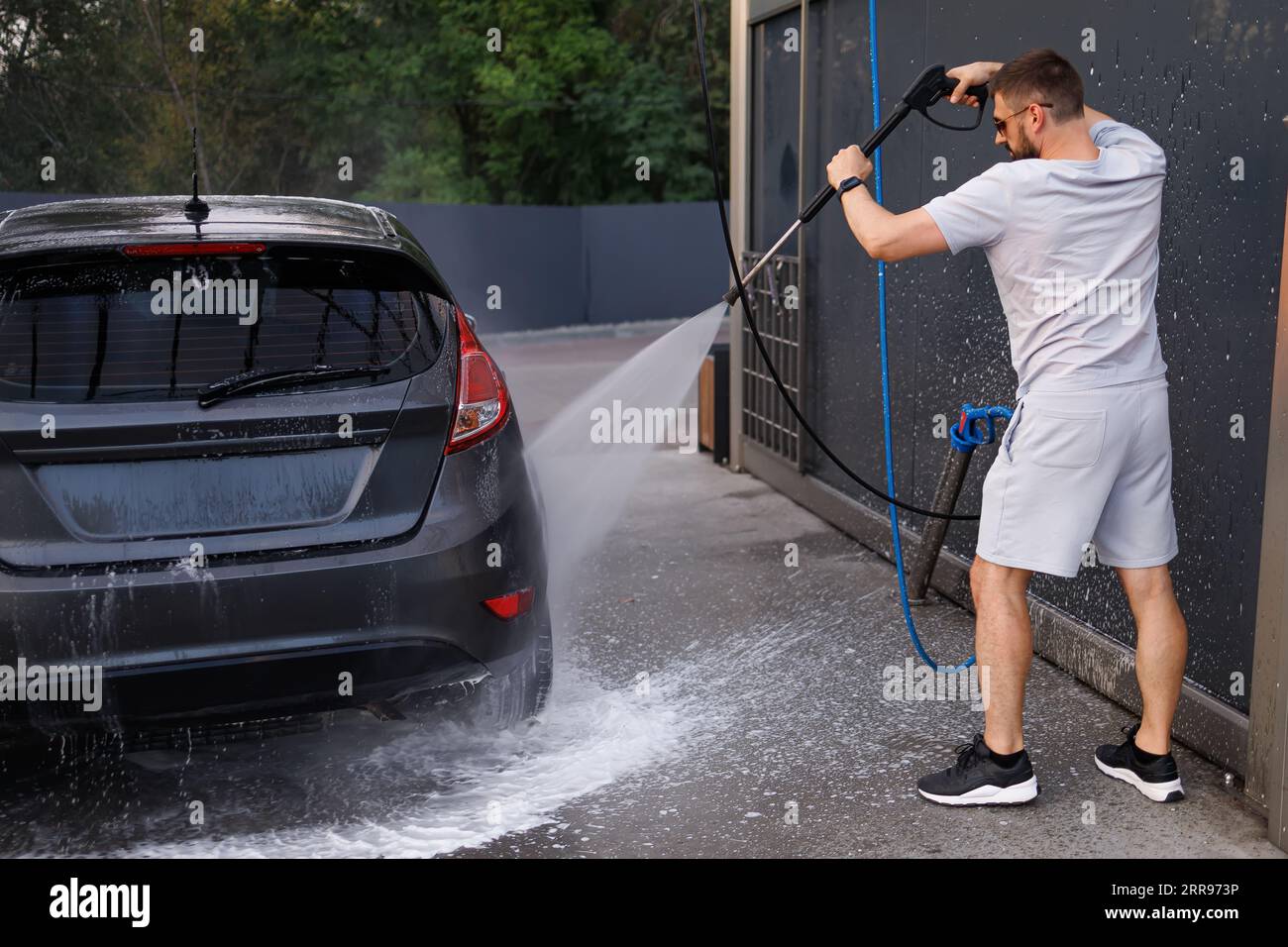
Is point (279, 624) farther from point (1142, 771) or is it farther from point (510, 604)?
point (1142, 771)

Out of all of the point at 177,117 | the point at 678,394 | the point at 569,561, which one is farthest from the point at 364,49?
the point at 569,561

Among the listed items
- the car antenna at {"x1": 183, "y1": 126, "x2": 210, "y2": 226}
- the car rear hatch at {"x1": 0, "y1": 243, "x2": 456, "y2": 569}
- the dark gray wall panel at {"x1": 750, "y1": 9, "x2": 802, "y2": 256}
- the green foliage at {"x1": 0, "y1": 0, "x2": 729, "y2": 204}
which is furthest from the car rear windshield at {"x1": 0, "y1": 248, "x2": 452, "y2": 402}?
the green foliage at {"x1": 0, "y1": 0, "x2": 729, "y2": 204}

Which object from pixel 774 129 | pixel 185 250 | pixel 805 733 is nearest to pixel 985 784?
pixel 805 733

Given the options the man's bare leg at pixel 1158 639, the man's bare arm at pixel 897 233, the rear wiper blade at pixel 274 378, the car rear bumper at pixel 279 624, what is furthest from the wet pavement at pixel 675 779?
the man's bare arm at pixel 897 233

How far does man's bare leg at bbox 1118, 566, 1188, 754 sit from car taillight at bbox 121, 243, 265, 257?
256 cm

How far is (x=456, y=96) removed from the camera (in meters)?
31.0

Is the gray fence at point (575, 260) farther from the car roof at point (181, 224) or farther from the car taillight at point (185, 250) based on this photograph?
the car taillight at point (185, 250)

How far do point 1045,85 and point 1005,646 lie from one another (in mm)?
1496

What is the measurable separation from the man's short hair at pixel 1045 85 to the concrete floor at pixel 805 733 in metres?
1.89

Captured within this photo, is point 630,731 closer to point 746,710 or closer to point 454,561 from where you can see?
point 746,710

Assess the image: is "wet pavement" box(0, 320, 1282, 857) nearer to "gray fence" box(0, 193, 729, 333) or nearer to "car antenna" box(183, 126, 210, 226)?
"car antenna" box(183, 126, 210, 226)

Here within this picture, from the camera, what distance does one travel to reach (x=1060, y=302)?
3.53 meters

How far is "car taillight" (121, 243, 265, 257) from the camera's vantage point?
3.53 meters

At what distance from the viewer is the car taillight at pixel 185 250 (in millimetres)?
3529
